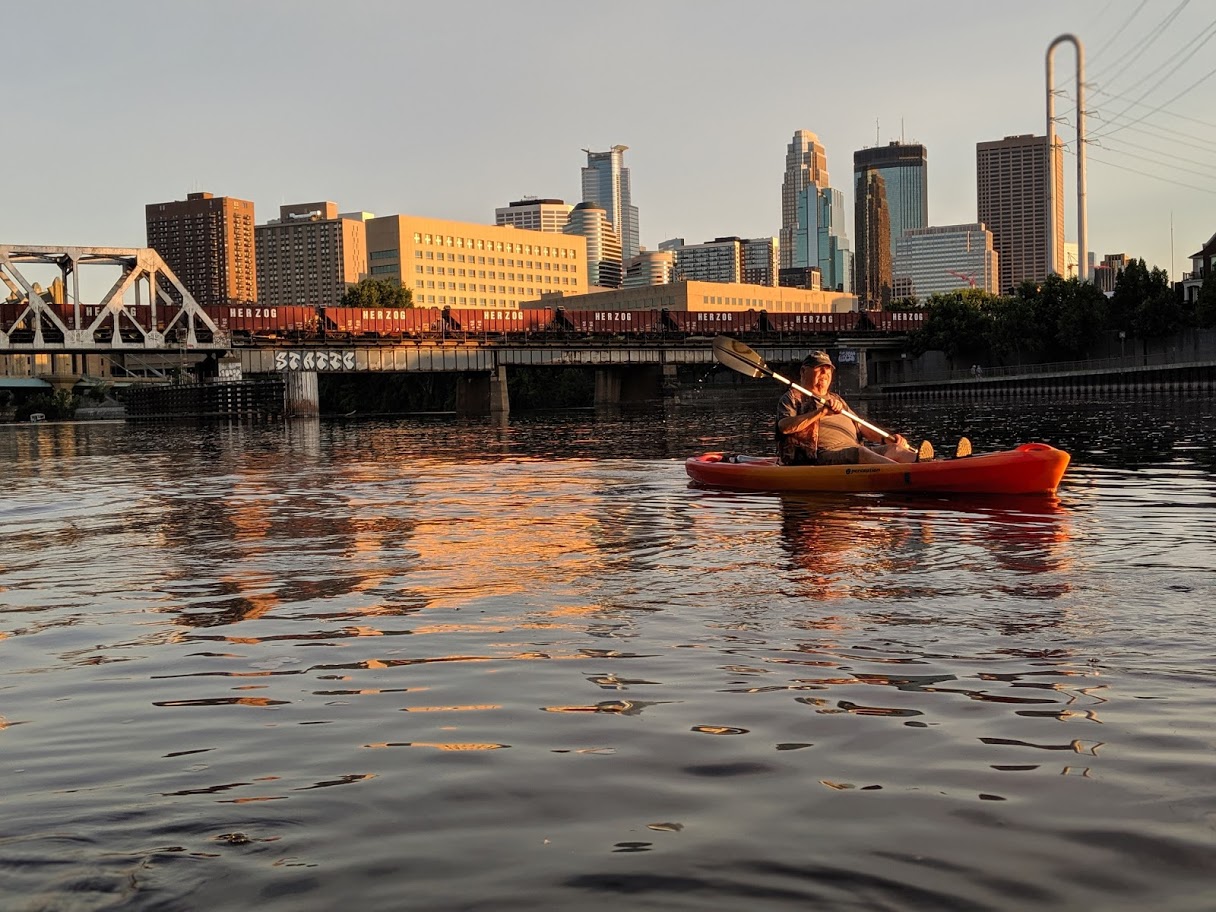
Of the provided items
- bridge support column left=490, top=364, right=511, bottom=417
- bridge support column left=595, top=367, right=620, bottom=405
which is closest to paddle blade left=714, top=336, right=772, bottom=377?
bridge support column left=490, top=364, right=511, bottom=417

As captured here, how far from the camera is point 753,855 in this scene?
4.32 meters

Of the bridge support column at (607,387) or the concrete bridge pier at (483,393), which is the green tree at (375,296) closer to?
the bridge support column at (607,387)

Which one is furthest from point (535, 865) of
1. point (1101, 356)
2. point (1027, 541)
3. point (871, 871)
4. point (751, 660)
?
point (1101, 356)

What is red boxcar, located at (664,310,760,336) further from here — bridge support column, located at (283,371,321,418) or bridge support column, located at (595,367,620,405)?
bridge support column, located at (283,371,321,418)

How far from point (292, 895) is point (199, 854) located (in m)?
0.58

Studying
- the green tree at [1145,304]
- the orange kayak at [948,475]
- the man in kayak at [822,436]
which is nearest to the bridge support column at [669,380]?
the green tree at [1145,304]

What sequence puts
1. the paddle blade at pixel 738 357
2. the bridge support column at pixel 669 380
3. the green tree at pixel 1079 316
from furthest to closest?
the bridge support column at pixel 669 380
the green tree at pixel 1079 316
the paddle blade at pixel 738 357

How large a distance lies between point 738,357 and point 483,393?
82596 mm

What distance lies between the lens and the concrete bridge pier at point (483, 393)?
98.1m

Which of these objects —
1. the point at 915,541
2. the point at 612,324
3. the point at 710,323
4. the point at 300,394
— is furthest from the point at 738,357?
the point at 710,323

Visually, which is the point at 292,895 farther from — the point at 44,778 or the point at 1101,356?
the point at 1101,356

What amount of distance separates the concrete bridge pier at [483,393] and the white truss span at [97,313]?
22.0 meters

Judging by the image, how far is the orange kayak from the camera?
56.4 feet

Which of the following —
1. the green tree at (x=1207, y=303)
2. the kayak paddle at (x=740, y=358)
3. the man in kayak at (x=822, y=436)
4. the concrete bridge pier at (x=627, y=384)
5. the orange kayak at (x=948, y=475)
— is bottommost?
the orange kayak at (x=948, y=475)
